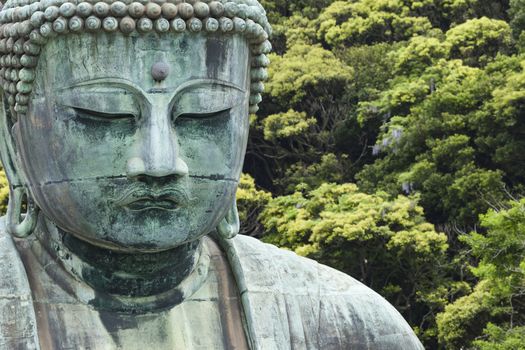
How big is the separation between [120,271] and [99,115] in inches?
25.4

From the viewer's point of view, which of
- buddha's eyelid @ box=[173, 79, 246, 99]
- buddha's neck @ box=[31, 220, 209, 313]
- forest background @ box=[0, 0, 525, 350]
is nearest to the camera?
buddha's eyelid @ box=[173, 79, 246, 99]

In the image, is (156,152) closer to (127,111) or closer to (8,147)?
(127,111)

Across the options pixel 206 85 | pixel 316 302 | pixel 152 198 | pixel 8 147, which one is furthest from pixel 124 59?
pixel 316 302

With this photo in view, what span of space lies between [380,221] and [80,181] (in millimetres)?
26880

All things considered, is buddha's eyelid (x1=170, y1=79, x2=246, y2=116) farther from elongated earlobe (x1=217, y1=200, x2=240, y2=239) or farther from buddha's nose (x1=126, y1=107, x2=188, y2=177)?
elongated earlobe (x1=217, y1=200, x2=240, y2=239)

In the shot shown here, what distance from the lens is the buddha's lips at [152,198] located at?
16.2ft

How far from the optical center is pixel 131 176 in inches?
193

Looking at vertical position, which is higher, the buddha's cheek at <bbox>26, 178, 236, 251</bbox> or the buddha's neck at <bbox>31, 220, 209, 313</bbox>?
the buddha's cheek at <bbox>26, 178, 236, 251</bbox>

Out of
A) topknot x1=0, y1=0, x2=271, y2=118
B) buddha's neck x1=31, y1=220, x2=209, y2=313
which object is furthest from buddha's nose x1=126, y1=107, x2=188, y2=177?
buddha's neck x1=31, y1=220, x2=209, y2=313

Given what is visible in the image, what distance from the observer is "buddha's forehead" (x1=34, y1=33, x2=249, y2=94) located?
195 inches

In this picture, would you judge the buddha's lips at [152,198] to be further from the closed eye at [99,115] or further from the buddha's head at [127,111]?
the closed eye at [99,115]

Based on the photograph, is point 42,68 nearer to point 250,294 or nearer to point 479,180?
point 250,294

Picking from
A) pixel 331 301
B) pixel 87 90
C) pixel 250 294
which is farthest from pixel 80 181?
pixel 331 301

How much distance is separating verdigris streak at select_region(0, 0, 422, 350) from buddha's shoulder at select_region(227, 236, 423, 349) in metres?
0.01
